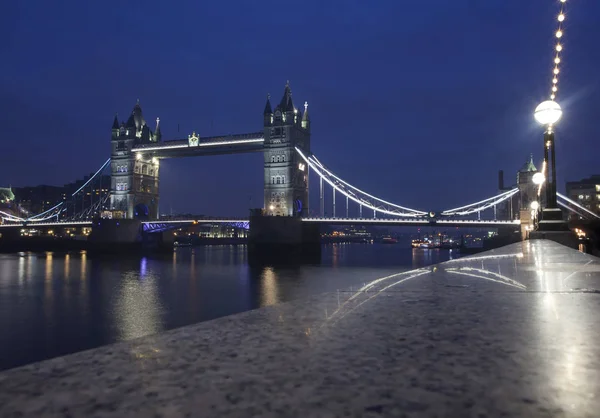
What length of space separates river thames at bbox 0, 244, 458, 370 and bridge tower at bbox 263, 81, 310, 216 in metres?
17.2

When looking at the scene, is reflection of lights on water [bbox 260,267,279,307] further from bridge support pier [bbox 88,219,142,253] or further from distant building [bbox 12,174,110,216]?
distant building [bbox 12,174,110,216]

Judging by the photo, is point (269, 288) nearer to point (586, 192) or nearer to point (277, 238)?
point (277, 238)

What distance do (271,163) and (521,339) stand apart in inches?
2099

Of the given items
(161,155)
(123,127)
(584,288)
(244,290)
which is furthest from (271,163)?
(584,288)

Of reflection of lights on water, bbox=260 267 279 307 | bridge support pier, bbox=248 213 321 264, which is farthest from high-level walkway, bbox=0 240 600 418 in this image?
bridge support pier, bbox=248 213 321 264

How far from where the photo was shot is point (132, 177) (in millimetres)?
63031

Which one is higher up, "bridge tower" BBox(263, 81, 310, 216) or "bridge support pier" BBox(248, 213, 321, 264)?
"bridge tower" BBox(263, 81, 310, 216)

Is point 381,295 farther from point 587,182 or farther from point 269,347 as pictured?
point 587,182

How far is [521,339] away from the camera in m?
1.42

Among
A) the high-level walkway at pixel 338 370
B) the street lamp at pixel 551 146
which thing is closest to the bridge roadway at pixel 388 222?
the street lamp at pixel 551 146

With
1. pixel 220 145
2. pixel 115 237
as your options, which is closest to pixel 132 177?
pixel 115 237

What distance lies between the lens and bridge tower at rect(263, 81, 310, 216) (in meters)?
53.0

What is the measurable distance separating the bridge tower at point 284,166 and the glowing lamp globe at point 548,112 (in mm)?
40683

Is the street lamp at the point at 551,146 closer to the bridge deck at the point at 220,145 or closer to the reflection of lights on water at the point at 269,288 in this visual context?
the reflection of lights on water at the point at 269,288
